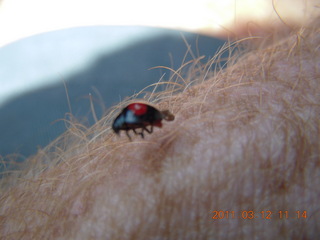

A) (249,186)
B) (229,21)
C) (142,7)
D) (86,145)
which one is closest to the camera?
(249,186)

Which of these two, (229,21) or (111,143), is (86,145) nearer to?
(111,143)

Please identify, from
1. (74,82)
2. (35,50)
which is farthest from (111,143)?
(35,50)

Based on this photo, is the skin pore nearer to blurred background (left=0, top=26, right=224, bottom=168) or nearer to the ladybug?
the ladybug

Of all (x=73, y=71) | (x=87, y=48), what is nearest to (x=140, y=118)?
(x=73, y=71)

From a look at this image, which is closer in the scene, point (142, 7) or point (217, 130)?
point (217, 130)
